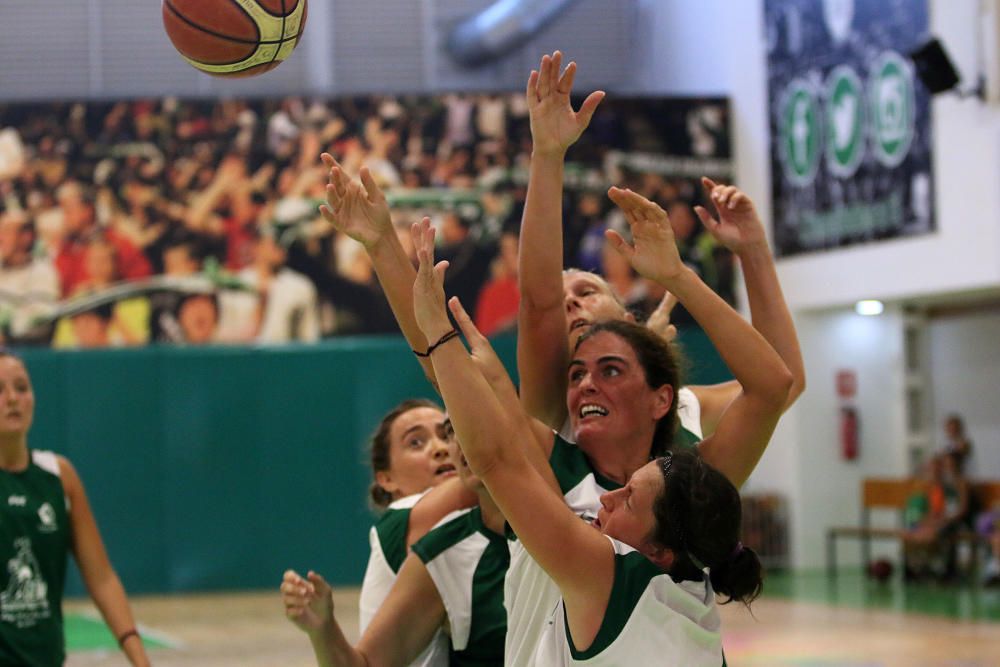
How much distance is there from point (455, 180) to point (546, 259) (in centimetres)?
1196

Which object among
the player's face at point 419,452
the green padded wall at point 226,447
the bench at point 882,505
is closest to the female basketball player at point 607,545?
the player's face at point 419,452

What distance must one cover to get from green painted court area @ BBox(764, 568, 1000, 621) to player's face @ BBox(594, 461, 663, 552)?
8.27 m

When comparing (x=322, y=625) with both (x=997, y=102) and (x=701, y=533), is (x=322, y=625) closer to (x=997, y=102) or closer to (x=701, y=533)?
(x=701, y=533)

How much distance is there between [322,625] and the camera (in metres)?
3.14

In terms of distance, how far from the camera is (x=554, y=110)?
10.6 ft

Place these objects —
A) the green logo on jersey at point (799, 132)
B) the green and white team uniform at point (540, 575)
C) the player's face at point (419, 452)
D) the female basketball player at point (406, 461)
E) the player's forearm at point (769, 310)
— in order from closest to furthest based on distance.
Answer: the green and white team uniform at point (540, 575) < the player's forearm at point (769, 310) < the female basketball player at point (406, 461) < the player's face at point (419, 452) < the green logo on jersey at point (799, 132)

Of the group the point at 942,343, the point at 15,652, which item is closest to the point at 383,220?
the point at 15,652

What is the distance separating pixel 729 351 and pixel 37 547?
2.37 meters

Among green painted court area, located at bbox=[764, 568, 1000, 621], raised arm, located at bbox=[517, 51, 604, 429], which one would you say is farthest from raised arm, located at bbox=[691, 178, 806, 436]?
green painted court area, located at bbox=[764, 568, 1000, 621]

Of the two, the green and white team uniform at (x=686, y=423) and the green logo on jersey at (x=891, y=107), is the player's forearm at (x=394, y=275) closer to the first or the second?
the green and white team uniform at (x=686, y=423)

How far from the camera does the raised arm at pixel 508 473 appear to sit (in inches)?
104

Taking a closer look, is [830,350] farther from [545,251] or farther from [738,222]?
[545,251]

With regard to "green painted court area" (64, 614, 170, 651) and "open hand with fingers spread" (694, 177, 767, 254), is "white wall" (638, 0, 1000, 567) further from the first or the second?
"open hand with fingers spread" (694, 177, 767, 254)

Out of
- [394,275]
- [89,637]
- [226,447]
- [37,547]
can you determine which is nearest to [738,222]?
[394,275]
